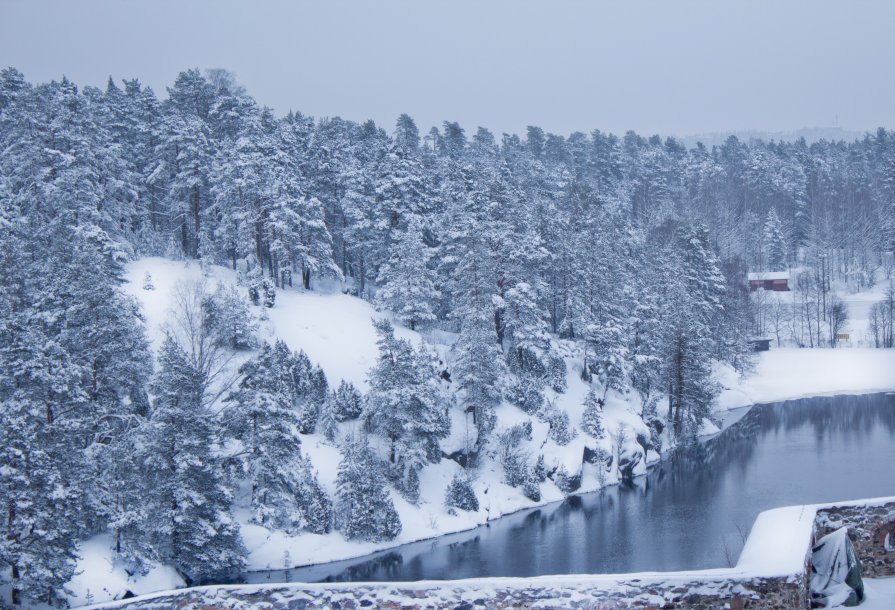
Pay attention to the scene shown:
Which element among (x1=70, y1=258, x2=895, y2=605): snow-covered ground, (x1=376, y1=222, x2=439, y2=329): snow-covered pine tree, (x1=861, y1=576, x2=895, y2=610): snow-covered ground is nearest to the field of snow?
(x1=70, y1=258, x2=895, y2=605): snow-covered ground

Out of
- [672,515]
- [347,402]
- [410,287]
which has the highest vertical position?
[410,287]

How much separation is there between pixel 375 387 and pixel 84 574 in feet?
56.2

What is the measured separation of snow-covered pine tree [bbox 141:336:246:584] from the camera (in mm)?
30938

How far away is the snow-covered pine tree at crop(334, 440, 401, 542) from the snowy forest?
0.12 meters

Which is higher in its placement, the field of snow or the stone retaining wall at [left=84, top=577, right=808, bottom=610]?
the stone retaining wall at [left=84, top=577, right=808, bottom=610]

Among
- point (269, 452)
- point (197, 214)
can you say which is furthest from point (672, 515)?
point (197, 214)

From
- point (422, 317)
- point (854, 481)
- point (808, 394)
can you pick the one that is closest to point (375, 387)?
point (422, 317)

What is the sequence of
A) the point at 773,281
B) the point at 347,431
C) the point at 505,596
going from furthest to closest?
the point at 773,281
the point at 347,431
the point at 505,596

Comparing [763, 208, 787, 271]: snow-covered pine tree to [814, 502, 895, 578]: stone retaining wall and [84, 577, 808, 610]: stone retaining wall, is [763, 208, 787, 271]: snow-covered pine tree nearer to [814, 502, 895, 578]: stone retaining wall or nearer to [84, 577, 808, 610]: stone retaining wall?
[814, 502, 895, 578]: stone retaining wall

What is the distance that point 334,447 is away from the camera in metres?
41.0

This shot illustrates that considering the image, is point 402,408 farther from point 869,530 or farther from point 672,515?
point 869,530

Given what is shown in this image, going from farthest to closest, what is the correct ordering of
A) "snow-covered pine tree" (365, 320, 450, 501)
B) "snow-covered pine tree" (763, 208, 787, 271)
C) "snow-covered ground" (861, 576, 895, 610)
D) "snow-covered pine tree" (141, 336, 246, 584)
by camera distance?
"snow-covered pine tree" (763, 208, 787, 271) < "snow-covered pine tree" (365, 320, 450, 501) < "snow-covered pine tree" (141, 336, 246, 584) < "snow-covered ground" (861, 576, 895, 610)

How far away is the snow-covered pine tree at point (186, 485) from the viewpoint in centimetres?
3094

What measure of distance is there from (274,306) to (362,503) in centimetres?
2024
